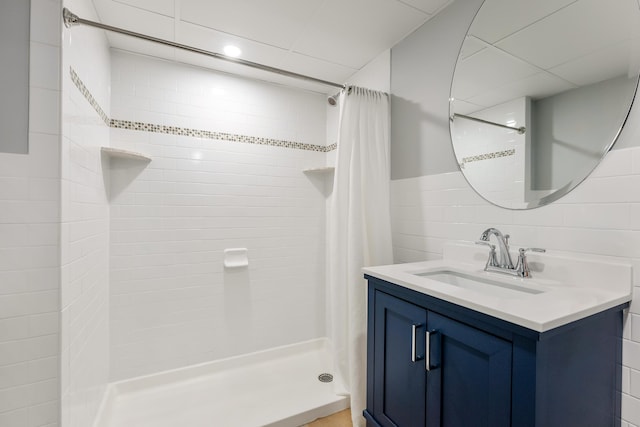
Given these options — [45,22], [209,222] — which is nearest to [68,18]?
[45,22]

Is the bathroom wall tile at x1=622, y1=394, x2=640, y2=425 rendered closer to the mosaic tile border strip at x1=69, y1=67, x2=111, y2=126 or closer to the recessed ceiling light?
the mosaic tile border strip at x1=69, y1=67, x2=111, y2=126

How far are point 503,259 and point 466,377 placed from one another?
554mm

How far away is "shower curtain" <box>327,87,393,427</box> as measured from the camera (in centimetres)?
170

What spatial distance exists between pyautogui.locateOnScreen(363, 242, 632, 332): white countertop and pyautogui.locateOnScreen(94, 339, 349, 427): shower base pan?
1.11 m

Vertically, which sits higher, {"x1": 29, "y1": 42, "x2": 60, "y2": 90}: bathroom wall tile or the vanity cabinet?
{"x1": 29, "y1": 42, "x2": 60, "y2": 90}: bathroom wall tile

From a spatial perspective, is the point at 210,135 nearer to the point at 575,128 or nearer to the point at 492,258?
the point at 492,258

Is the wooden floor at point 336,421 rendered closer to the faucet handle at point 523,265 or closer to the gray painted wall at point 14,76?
the faucet handle at point 523,265

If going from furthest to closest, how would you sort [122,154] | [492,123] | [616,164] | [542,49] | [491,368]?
1. [122,154]
2. [492,123]
3. [542,49]
4. [616,164]
5. [491,368]

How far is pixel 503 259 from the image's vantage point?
3.99 ft

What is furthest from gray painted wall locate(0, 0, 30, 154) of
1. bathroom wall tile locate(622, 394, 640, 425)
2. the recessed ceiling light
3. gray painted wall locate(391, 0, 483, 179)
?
bathroom wall tile locate(622, 394, 640, 425)

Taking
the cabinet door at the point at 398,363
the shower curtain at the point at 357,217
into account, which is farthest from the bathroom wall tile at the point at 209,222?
the cabinet door at the point at 398,363

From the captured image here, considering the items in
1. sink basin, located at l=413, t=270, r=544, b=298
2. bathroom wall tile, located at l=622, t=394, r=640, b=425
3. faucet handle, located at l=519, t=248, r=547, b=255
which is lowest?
bathroom wall tile, located at l=622, t=394, r=640, b=425

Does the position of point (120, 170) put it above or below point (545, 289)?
above

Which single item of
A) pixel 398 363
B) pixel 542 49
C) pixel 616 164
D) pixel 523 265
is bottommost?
pixel 398 363
